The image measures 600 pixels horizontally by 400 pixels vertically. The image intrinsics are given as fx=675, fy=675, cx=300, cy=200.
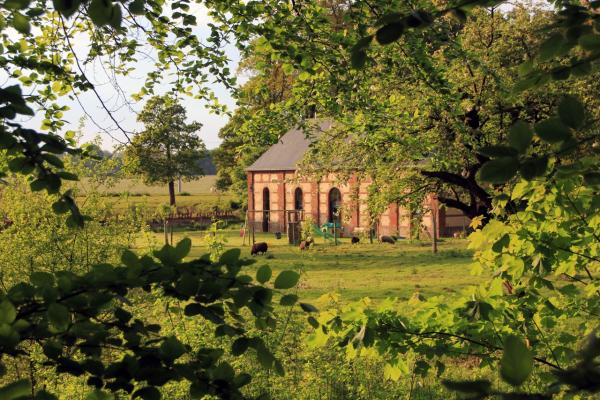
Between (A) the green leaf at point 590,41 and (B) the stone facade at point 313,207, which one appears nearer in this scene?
(A) the green leaf at point 590,41

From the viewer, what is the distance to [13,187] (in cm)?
967

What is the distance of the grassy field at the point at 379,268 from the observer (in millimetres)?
20453

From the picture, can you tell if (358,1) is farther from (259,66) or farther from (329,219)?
(329,219)

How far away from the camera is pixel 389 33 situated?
165 centimetres

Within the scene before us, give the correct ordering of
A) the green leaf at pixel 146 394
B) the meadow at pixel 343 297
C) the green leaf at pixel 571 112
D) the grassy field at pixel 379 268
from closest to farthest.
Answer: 1. the green leaf at pixel 571 112
2. the green leaf at pixel 146 394
3. the meadow at pixel 343 297
4. the grassy field at pixel 379 268

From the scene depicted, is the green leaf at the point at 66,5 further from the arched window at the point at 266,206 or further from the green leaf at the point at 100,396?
the arched window at the point at 266,206

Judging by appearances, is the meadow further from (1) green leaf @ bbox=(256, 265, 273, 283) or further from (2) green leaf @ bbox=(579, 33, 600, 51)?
(2) green leaf @ bbox=(579, 33, 600, 51)

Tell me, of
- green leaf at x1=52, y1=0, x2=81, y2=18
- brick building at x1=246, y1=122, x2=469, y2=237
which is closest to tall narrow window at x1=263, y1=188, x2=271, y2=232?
brick building at x1=246, y1=122, x2=469, y2=237

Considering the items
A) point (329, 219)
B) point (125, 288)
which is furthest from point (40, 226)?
point (329, 219)

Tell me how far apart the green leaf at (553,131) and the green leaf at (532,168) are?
78 mm

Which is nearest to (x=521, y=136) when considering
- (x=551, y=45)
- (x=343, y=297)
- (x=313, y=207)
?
(x=551, y=45)

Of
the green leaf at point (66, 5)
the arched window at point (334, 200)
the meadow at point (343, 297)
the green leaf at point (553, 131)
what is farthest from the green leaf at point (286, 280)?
the arched window at point (334, 200)

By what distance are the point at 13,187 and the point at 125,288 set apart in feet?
27.2

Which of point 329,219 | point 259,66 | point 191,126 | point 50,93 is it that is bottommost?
point 329,219
